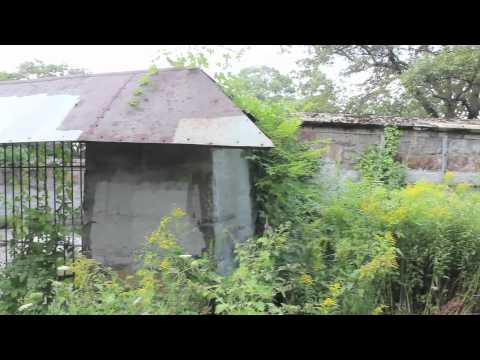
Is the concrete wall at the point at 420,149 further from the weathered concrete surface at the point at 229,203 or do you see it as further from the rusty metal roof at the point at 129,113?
the rusty metal roof at the point at 129,113

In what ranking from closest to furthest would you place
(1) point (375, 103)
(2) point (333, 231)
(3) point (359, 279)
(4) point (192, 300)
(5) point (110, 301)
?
(5) point (110, 301) → (4) point (192, 300) → (3) point (359, 279) → (2) point (333, 231) → (1) point (375, 103)

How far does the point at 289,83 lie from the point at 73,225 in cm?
1884

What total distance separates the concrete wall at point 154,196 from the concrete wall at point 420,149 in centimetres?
389

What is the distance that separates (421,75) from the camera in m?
14.4

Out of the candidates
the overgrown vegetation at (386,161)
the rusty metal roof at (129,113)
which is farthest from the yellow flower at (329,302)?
the overgrown vegetation at (386,161)

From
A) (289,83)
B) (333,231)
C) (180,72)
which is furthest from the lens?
(289,83)

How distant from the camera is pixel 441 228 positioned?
398 cm

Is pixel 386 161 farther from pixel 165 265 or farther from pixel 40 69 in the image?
pixel 40 69

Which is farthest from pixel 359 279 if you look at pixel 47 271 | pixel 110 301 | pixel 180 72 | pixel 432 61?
pixel 432 61

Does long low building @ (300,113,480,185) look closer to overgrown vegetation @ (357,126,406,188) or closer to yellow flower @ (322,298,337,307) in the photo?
overgrown vegetation @ (357,126,406,188)

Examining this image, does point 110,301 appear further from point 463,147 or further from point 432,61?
point 432,61

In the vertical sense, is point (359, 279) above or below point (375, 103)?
below

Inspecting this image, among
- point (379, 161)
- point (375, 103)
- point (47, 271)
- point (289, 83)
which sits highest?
point (289, 83)

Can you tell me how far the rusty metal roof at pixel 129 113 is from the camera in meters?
3.93
